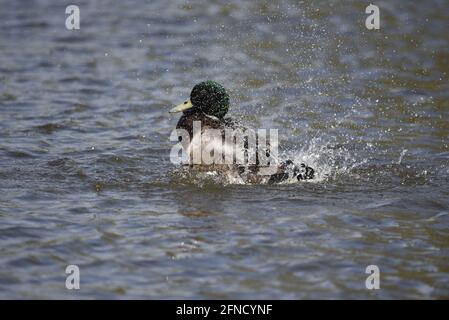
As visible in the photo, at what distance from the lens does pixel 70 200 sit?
25.5 feet

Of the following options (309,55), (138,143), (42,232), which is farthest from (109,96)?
(42,232)

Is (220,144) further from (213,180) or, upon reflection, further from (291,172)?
(291,172)

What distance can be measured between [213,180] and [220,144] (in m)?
0.33

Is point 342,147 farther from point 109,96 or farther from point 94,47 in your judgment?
point 94,47

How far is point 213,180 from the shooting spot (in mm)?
8102

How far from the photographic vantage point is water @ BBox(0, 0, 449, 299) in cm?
632

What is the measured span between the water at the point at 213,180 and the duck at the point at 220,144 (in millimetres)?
118

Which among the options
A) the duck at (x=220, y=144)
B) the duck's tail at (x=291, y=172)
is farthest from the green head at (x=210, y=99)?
the duck's tail at (x=291, y=172)

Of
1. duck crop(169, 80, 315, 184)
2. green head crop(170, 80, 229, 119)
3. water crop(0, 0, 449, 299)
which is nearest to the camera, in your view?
water crop(0, 0, 449, 299)

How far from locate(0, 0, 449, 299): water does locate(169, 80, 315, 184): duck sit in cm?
12

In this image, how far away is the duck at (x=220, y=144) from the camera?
318 inches

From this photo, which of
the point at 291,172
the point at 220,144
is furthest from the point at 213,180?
the point at 291,172

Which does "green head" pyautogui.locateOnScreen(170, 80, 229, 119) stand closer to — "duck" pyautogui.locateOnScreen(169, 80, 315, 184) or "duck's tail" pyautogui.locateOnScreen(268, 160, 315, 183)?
"duck" pyautogui.locateOnScreen(169, 80, 315, 184)

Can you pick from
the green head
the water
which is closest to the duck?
the green head
